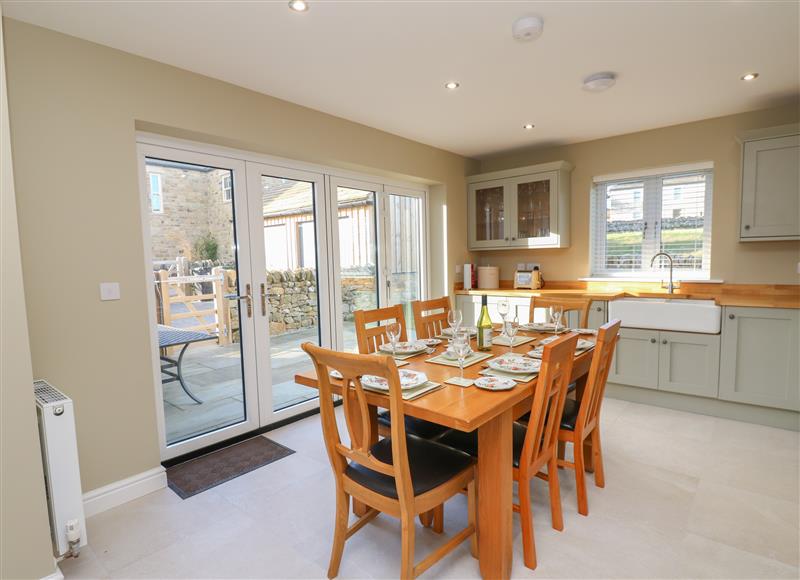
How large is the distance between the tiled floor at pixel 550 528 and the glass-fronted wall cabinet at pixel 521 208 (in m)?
2.34

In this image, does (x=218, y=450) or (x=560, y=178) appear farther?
(x=560, y=178)

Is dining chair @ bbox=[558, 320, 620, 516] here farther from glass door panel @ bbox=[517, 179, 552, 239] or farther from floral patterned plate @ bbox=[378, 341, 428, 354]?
glass door panel @ bbox=[517, 179, 552, 239]

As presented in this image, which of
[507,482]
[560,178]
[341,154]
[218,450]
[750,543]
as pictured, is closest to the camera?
[507,482]

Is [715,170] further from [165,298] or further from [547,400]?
[165,298]

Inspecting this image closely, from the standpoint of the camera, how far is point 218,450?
295cm

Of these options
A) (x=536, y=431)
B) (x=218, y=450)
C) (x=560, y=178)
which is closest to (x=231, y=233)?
(x=218, y=450)

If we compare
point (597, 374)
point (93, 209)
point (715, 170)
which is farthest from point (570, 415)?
point (715, 170)

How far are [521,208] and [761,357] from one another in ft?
7.84

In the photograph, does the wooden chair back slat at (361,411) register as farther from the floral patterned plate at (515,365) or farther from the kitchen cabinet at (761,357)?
the kitchen cabinet at (761,357)

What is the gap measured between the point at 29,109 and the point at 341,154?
1.94 meters

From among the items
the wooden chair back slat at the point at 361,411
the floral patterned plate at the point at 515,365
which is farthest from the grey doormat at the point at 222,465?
the floral patterned plate at the point at 515,365

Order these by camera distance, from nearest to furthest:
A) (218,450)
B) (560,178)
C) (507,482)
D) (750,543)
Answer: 1. (507,482)
2. (750,543)
3. (218,450)
4. (560,178)

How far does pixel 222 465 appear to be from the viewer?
8.97 feet

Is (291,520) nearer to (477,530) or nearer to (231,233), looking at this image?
(477,530)
